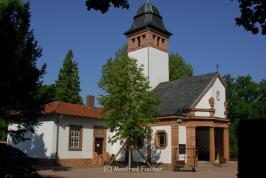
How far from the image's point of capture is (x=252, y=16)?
26.6ft

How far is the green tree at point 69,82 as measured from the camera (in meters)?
47.0

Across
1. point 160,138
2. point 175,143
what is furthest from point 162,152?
point 175,143

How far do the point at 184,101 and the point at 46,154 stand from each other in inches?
468

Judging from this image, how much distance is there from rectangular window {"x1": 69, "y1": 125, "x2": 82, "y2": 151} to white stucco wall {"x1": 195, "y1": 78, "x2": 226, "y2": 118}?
9690 millimetres

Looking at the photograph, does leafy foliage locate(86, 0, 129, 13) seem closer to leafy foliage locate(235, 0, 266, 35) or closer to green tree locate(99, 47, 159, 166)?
leafy foliage locate(235, 0, 266, 35)

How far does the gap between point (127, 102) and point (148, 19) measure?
15053mm

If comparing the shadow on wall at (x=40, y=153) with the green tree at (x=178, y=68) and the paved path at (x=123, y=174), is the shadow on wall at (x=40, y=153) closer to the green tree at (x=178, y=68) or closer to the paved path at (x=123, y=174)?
the paved path at (x=123, y=174)

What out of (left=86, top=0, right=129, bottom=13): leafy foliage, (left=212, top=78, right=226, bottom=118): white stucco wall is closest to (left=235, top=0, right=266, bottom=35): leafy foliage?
(left=86, top=0, right=129, bottom=13): leafy foliage

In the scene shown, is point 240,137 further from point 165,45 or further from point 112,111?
point 165,45

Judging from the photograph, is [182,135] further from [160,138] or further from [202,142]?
[202,142]

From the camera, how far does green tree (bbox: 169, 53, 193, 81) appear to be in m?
48.8

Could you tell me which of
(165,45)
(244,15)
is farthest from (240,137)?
(165,45)

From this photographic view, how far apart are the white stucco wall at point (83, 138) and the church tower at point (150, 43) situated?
7.85 m

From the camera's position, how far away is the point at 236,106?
5216 centimetres
